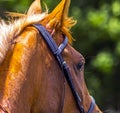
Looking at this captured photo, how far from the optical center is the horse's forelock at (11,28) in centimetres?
365

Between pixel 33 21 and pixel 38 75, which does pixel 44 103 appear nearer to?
pixel 38 75

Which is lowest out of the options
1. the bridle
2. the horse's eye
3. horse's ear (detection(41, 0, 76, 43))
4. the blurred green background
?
the blurred green background

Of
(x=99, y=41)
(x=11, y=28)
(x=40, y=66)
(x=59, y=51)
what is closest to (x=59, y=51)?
(x=59, y=51)

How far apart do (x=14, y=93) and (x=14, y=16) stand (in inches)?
25.2

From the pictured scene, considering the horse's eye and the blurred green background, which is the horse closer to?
the horse's eye

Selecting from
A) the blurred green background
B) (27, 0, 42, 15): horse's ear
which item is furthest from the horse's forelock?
the blurred green background

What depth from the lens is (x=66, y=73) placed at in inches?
153

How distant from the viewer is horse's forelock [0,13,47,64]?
12.0ft

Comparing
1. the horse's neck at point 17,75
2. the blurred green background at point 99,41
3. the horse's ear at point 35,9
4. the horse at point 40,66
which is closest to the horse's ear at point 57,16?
the horse at point 40,66

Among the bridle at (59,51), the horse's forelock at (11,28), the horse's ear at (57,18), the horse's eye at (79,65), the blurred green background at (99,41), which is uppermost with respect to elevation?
the horse's forelock at (11,28)

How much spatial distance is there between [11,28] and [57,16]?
34cm

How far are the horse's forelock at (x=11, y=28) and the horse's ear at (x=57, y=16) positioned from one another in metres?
0.05

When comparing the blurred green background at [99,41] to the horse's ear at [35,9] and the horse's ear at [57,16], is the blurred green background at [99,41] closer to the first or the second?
the horse's ear at [35,9]

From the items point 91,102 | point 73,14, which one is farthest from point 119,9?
point 91,102
